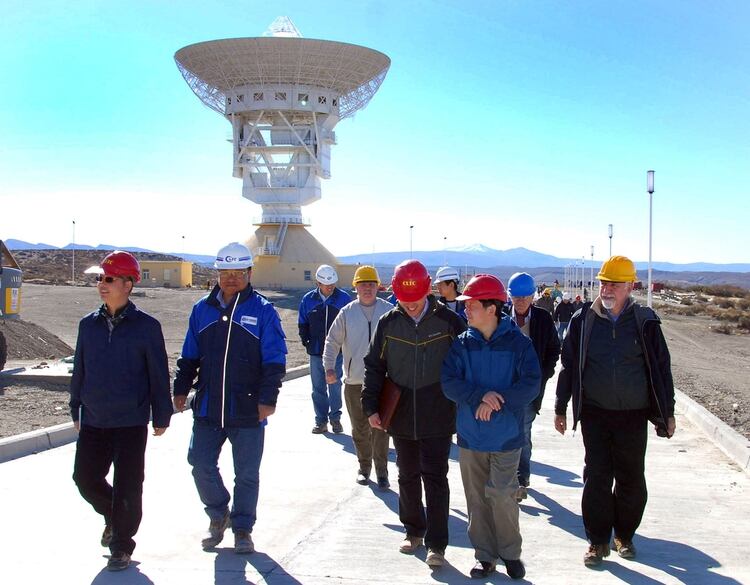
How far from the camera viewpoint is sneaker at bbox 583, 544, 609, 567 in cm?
518

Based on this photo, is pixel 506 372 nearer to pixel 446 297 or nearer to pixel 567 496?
pixel 567 496

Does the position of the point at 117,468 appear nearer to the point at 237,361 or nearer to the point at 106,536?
the point at 106,536

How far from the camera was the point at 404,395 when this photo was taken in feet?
17.8

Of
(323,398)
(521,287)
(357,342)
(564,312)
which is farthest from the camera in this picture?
(564,312)

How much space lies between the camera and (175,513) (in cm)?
627

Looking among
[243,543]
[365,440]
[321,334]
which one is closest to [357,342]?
[365,440]

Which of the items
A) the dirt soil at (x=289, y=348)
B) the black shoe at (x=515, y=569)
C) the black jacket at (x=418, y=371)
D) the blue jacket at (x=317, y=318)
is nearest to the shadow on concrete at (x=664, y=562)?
the black shoe at (x=515, y=569)

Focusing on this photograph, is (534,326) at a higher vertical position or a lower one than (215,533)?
higher

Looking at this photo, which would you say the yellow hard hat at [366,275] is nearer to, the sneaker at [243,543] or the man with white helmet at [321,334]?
the man with white helmet at [321,334]

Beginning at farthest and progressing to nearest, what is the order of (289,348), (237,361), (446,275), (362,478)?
1. (289,348)
2. (446,275)
3. (362,478)
4. (237,361)

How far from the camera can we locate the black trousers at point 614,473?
5.37 metres

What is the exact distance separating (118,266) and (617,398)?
3.17 meters

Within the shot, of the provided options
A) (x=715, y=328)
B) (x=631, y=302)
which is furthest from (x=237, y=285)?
(x=715, y=328)

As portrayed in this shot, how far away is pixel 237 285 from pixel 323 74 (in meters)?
49.6
